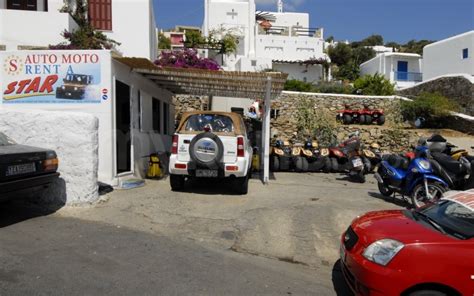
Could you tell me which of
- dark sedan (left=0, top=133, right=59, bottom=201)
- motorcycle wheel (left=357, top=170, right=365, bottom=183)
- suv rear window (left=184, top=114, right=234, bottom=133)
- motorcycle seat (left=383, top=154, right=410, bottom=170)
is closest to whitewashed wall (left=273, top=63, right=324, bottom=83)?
motorcycle wheel (left=357, top=170, right=365, bottom=183)

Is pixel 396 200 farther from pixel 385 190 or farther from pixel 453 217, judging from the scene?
pixel 453 217

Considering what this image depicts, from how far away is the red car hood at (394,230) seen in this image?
4.10m

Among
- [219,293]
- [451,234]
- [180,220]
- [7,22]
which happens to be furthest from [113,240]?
[7,22]

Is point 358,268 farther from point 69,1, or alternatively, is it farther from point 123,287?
point 69,1

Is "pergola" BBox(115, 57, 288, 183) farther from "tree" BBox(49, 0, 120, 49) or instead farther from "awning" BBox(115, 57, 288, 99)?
"tree" BBox(49, 0, 120, 49)

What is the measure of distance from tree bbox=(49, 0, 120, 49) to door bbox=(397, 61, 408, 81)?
30.4m

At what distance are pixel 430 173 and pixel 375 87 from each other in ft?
76.7

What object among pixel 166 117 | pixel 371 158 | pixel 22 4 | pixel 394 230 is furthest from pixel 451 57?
pixel 394 230

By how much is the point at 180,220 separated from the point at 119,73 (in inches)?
172

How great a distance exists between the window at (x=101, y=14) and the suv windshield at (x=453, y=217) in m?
18.3

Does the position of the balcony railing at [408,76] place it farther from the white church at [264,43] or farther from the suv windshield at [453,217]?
the suv windshield at [453,217]

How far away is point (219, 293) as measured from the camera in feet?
14.9

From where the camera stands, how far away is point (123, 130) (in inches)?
439

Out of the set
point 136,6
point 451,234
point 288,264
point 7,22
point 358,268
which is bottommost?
point 288,264
